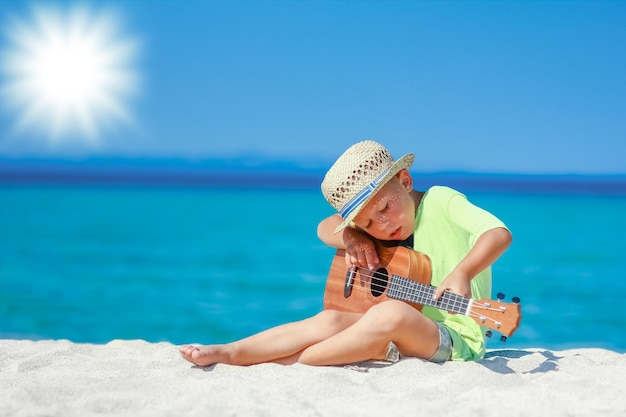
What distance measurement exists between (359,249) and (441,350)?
661mm

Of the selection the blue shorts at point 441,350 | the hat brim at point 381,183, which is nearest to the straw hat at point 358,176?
the hat brim at point 381,183

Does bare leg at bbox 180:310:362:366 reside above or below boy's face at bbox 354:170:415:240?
below

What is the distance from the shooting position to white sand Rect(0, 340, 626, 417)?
114 inches

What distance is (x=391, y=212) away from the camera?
3648 mm

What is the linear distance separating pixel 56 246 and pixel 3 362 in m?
11.4

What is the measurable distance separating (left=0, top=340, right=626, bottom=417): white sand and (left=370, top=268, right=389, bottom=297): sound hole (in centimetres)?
42

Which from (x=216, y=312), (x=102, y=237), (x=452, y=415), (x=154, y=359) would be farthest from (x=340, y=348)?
(x=102, y=237)

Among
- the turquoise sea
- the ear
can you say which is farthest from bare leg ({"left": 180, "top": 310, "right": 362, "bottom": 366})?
the turquoise sea

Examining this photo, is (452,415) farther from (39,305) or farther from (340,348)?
(39,305)

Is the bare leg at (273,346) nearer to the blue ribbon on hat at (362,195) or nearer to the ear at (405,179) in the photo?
the blue ribbon on hat at (362,195)

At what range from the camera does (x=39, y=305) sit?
9297mm

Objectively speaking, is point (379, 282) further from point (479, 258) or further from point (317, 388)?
point (317, 388)

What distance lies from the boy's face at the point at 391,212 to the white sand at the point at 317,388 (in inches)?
23.8

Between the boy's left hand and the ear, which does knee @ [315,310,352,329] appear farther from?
the ear
